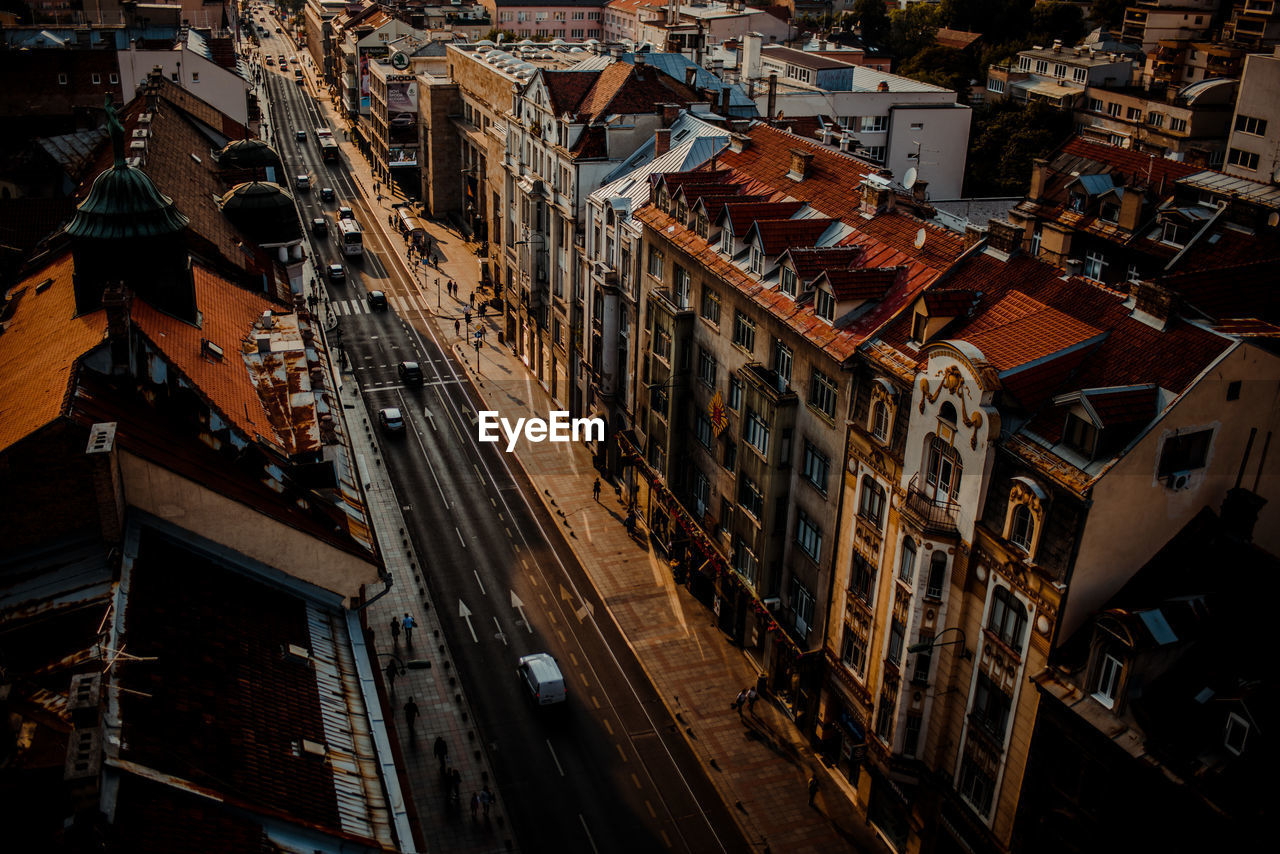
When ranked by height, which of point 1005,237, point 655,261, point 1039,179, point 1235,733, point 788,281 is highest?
point 1005,237

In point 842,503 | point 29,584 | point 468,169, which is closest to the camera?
point 29,584

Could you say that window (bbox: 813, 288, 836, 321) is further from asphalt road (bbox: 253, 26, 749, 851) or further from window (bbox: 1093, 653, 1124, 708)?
asphalt road (bbox: 253, 26, 749, 851)

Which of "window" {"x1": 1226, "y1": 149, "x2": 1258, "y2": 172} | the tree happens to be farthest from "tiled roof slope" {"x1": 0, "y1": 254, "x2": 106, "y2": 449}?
the tree

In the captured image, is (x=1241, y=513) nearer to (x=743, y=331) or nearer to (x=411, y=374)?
(x=743, y=331)

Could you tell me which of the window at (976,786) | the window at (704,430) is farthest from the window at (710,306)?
the window at (976,786)

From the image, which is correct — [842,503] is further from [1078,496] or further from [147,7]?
[147,7]

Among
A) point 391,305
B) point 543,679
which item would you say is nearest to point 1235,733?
point 543,679

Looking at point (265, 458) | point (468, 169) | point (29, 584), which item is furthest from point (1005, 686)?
point (468, 169)
